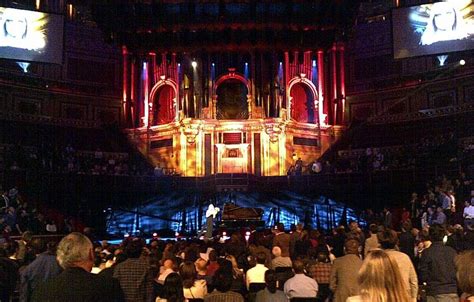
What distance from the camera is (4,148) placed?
1139 inches

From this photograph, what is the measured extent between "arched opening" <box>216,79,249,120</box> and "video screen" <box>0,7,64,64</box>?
8.38 m

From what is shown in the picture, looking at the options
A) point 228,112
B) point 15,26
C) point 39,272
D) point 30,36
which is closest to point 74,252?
point 39,272

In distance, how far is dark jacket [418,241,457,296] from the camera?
7.07 m

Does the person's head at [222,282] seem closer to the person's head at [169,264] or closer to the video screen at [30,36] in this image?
the person's head at [169,264]

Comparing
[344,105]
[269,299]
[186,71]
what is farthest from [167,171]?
[269,299]

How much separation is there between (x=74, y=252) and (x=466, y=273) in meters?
2.33

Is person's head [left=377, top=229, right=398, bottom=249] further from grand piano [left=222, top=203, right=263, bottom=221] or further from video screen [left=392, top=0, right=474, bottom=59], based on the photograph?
video screen [left=392, top=0, right=474, bottom=59]

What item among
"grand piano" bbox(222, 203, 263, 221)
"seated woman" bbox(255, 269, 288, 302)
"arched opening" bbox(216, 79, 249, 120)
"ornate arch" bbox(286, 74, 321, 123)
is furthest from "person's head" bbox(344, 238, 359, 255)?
"ornate arch" bbox(286, 74, 321, 123)

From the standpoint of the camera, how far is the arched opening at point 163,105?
3403 centimetres

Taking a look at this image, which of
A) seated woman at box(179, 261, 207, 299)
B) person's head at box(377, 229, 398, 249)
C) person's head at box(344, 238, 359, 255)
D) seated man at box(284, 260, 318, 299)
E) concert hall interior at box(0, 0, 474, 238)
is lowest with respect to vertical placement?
seated man at box(284, 260, 318, 299)

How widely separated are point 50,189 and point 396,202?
13.7 meters

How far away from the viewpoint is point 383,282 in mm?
3451

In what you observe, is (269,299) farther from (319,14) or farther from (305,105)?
(305,105)

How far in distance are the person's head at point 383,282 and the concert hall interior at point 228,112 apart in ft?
56.2
